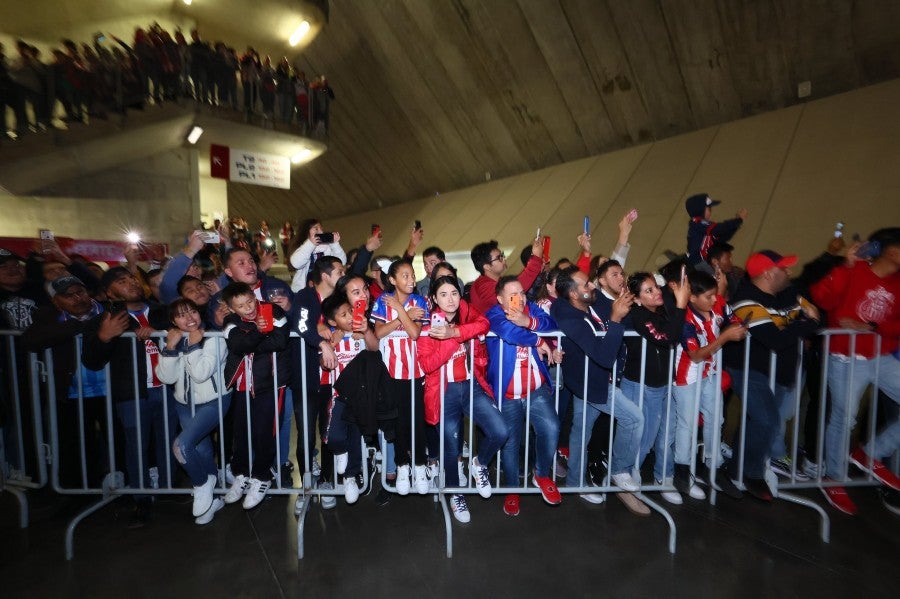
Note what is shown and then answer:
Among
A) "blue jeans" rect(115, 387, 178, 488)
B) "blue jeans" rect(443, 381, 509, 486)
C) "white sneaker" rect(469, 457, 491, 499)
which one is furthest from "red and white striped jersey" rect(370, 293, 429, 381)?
"blue jeans" rect(115, 387, 178, 488)

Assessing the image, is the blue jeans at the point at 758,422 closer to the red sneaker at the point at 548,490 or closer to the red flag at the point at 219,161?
the red sneaker at the point at 548,490

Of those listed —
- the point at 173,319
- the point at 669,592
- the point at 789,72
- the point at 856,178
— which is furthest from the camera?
the point at 789,72

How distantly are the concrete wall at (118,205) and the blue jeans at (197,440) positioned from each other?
8223 mm

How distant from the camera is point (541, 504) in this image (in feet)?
11.6

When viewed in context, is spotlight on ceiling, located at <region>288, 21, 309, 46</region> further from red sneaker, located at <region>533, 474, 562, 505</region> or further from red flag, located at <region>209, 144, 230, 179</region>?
red sneaker, located at <region>533, 474, 562, 505</region>

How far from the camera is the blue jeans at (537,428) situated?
3.24 m

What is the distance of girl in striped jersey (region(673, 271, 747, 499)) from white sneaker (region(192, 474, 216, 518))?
3.55m

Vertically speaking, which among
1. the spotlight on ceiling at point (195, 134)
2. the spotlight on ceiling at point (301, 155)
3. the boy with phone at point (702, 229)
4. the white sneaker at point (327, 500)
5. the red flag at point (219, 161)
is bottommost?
the white sneaker at point (327, 500)

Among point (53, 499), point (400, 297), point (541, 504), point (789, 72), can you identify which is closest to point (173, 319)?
point (400, 297)

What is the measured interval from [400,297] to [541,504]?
1.98 metres

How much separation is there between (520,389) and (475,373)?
34 cm

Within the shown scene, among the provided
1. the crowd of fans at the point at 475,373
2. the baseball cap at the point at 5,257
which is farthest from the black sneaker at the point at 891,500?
the baseball cap at the point at 5,257

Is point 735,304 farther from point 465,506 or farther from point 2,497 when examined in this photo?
point 2,497

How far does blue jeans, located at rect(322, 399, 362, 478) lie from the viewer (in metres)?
3.19
